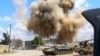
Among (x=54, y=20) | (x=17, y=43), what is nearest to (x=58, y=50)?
(x=54, y=20)

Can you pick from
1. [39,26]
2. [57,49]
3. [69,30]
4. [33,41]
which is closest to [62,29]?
[69,30]

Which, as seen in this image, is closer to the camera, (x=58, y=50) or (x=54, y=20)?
(x=58, y=50)

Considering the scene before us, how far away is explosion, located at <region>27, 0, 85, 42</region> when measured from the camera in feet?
137

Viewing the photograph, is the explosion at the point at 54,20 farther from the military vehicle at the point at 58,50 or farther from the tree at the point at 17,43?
the tree at the point at 17,43

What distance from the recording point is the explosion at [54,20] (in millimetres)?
41903

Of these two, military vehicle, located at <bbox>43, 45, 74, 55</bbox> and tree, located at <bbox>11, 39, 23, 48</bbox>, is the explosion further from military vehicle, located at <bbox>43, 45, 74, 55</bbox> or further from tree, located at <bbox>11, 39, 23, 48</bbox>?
tree, located at <bbox>11, 39, 23, 48</bbox>

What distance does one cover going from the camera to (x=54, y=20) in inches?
1686

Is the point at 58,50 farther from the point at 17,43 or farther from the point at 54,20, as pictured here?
the point at 17,43

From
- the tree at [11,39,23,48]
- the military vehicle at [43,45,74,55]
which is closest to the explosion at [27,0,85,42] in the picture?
the military vehicle at [43,45,74,55]

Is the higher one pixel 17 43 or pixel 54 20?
pixel 54 20

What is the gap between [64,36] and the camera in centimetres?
4544

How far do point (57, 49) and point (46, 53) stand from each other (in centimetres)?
278

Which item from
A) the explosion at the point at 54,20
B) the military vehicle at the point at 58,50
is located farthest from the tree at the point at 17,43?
the military vehicle at the point at 58,50

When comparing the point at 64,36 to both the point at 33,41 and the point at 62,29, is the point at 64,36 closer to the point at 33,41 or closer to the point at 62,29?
the point at 62,29
